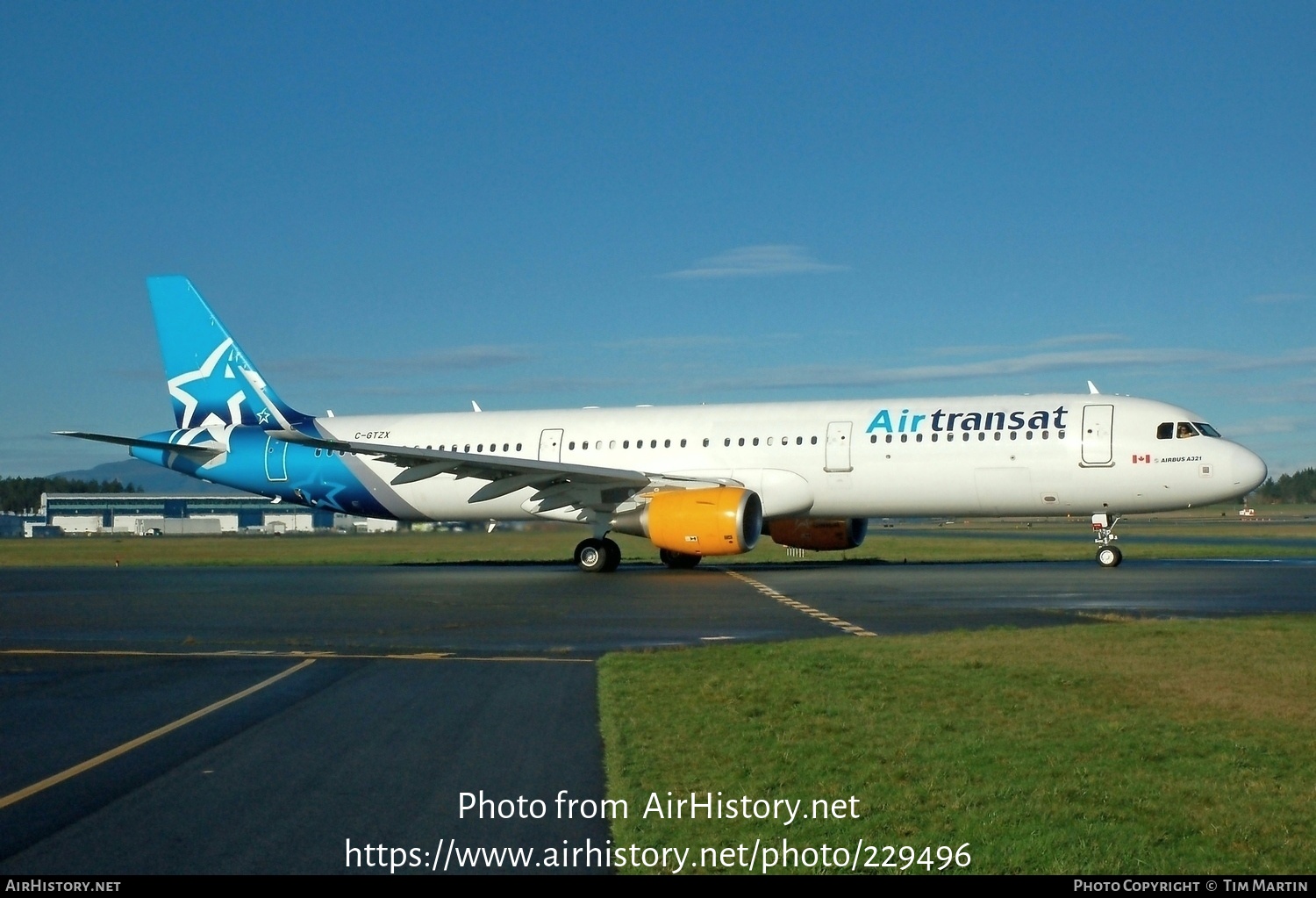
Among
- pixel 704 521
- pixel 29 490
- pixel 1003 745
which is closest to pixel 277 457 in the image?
pixel 704 521

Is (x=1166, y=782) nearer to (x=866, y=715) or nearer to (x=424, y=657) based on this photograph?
(x=866, y=715)

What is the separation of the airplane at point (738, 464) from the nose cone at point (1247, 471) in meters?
0.04

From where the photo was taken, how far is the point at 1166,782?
24.7 ft

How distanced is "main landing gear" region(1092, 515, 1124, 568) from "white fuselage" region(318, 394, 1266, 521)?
473 mm

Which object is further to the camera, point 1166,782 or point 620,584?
point 620,584

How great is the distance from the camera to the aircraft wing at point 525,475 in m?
29.8

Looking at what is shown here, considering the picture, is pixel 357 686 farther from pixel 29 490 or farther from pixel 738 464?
pixel 29 490

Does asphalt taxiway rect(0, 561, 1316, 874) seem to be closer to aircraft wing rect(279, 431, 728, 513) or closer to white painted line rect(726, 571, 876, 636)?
white painted line rect(726, 571, 876, 636)

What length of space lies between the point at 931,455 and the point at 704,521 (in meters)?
5.88

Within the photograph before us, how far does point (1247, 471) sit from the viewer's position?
29000 mm

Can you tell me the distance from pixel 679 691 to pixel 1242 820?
5.62m

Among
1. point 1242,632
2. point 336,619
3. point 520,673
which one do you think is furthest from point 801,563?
point 520,673

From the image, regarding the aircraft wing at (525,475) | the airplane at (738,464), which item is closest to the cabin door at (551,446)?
the airplane at (738,464)

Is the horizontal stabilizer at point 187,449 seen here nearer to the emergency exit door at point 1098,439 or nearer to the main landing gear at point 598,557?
the main landing gear at point 598,557
